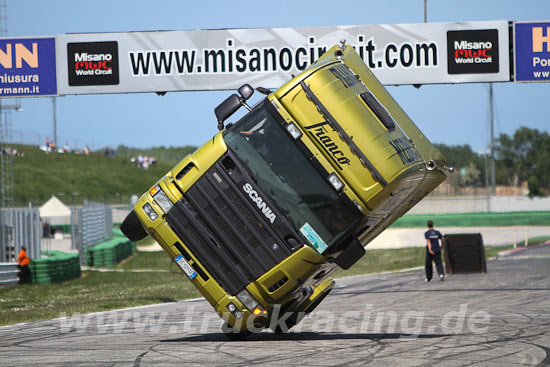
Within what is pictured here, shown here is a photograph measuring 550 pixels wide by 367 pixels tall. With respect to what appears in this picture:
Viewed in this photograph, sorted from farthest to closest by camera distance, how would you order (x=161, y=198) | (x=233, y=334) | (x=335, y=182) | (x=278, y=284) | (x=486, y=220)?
(x=486, y=220) → (x=233, y=334) → (x=161, y=198) → (x=278, y=284) → (x=335, y=182)

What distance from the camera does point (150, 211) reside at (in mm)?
10969

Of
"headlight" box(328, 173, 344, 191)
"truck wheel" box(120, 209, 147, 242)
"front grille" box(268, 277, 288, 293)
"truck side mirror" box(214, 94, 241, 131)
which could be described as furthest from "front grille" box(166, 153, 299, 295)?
"truck wheel" box(120, 209, 147, 242)

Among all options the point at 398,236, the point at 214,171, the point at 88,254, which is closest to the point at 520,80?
the point at 214,171

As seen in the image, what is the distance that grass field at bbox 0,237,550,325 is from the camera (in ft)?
59.3

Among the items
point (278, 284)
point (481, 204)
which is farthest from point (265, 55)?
point (481, 204)

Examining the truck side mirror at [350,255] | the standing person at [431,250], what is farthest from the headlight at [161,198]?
the standing person at [431,250]

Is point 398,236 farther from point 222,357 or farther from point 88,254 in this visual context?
point 222,357

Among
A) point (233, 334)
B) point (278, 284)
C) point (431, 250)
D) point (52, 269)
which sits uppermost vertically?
point (278, 284)

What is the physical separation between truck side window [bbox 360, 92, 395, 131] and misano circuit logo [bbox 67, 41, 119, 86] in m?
10.6

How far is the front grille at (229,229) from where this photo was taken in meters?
10.3

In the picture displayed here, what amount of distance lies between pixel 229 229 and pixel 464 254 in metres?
17.6

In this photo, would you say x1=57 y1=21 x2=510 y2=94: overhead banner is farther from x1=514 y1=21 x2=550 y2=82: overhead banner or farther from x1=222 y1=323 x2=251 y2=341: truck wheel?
x1=222 y1=323 x2=251 y2=341: truck wheel

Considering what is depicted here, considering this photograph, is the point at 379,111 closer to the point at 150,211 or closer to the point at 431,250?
Answer: the point at 150,211

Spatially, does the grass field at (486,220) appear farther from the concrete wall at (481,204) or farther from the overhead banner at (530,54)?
the overhead banner at (530,54)
